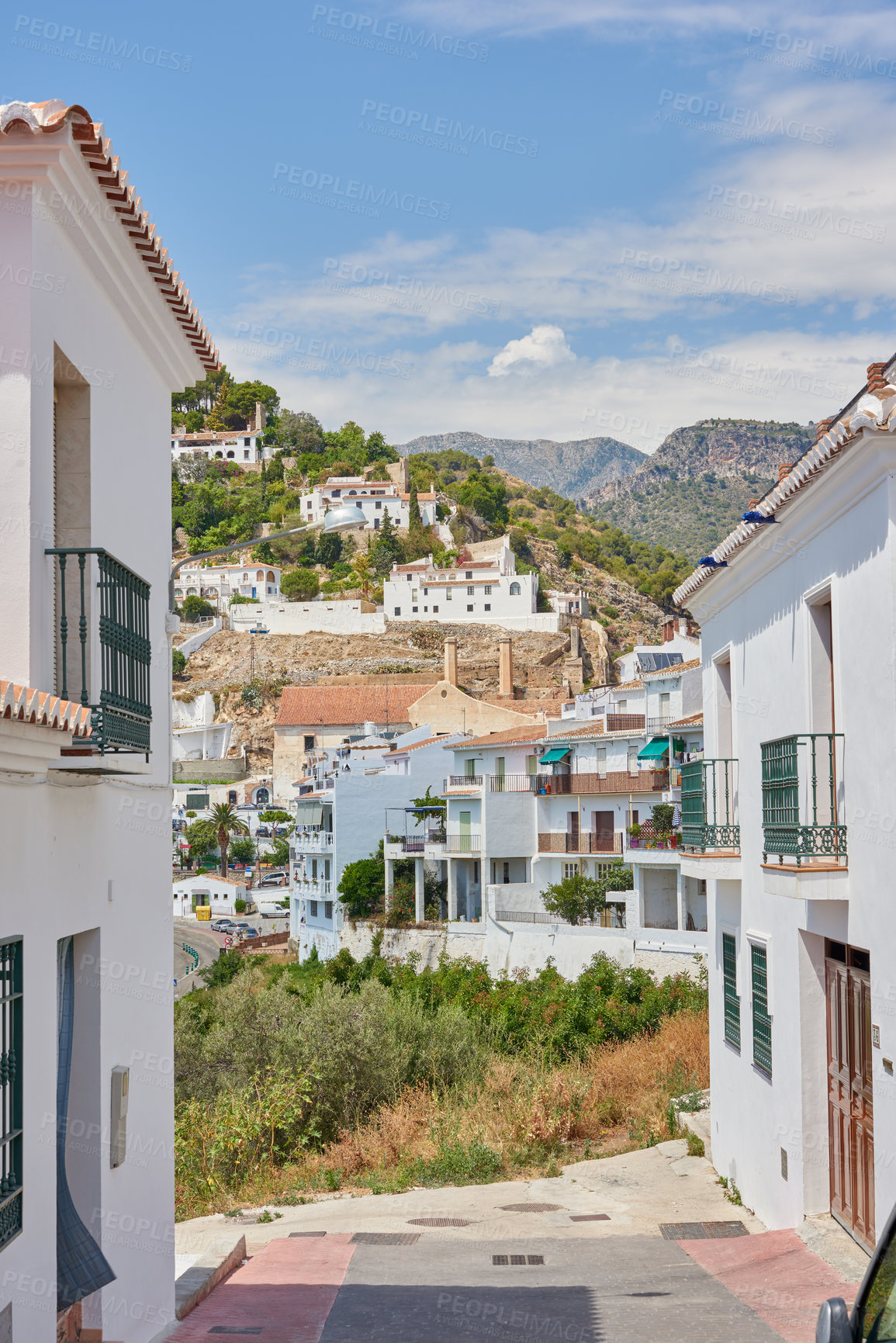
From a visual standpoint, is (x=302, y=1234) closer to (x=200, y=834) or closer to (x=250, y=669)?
(x=200, y=834)

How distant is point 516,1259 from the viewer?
10.8m

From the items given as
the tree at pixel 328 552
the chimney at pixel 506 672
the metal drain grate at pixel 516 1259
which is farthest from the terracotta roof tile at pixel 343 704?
the metal drain grate at pixel 516 1259

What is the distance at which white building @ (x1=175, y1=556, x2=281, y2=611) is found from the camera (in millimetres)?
127938

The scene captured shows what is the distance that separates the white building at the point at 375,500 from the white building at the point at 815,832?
12380cm

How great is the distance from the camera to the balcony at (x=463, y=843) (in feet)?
138

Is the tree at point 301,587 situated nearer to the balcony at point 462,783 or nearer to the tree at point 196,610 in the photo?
the tree at point 196,610

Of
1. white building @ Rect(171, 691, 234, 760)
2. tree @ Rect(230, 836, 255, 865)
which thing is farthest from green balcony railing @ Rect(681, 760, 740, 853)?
A: white building @ Rect(171, 691, 234, 760)

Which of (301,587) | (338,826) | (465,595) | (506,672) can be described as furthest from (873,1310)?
(301,587)

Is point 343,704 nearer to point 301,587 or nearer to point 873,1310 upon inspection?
point 301,587

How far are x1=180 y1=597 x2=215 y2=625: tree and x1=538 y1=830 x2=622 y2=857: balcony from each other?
8472 centimetres

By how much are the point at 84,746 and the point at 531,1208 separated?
1000 centimetres

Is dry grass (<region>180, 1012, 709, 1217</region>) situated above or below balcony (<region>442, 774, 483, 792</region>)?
below

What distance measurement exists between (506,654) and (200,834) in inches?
1269

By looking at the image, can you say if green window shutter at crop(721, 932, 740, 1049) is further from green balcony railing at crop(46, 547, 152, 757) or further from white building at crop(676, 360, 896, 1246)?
green balcony railing at crop(46, 547, 152, 757)
